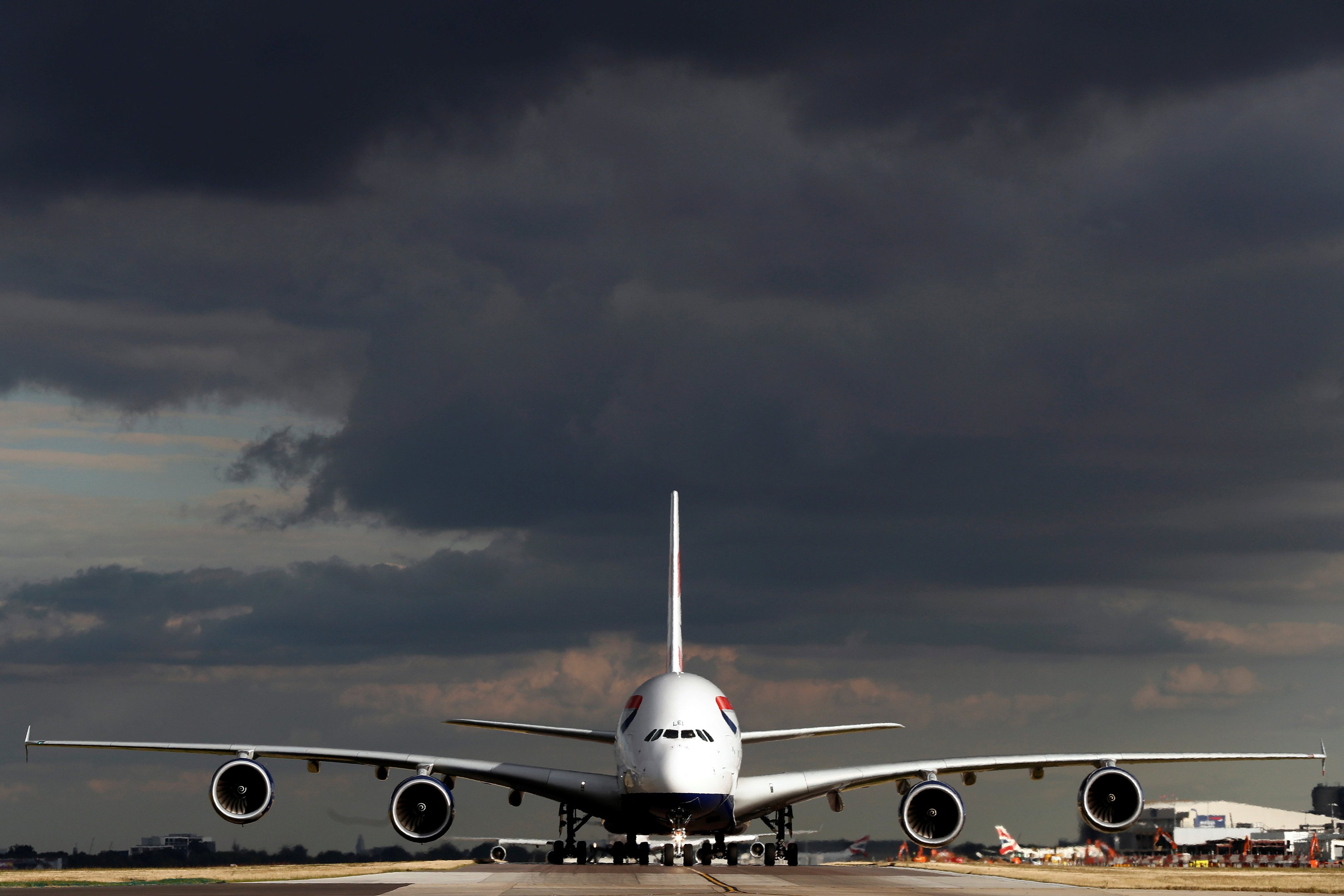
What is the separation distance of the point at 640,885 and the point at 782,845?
2144 cm

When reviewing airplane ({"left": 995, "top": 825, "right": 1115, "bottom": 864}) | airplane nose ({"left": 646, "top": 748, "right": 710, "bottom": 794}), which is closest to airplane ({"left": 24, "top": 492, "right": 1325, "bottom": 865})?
airplane nose ({"left": 646, "top": 748, "right": 710, "bottom": 794})

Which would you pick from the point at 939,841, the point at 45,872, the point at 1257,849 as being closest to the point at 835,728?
the point at 939,841

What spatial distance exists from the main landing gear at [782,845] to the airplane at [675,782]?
6cm

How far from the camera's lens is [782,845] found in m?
→ 49.3

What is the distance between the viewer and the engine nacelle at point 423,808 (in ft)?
146

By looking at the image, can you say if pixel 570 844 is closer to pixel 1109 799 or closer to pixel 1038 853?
pixel 1109 799

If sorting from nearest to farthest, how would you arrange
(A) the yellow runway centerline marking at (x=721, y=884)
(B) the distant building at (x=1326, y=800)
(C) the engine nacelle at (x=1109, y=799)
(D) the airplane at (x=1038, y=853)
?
(A) the yellow runway centerline marking at (x=721, y=884) < (C) the engine nacelle at (x=1109, y=799) < (D) the airplane at (x=1038, y=853) < (B) the distant building at (x=1326, y=800)

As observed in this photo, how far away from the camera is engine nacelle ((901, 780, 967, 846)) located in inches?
1743

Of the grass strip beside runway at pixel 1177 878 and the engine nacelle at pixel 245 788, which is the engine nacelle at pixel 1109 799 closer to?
the grass strip beside runway at pixel 1177 878

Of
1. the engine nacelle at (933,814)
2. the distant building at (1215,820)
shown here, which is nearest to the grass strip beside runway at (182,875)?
the engine nacelle at (933,814)

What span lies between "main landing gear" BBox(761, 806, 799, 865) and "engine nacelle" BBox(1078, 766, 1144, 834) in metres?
9.32

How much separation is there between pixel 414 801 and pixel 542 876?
36.7 ft

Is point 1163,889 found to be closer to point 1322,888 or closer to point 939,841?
point 1322,888

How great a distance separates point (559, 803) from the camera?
47.7 meters
